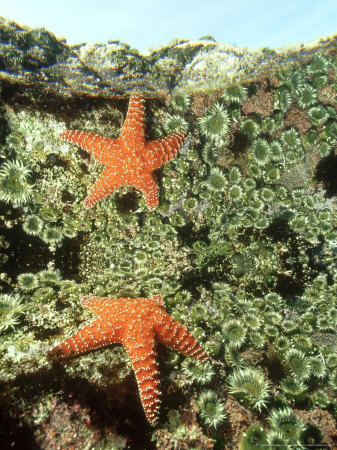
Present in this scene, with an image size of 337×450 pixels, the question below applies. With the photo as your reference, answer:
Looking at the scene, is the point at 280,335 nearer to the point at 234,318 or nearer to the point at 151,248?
the point at 234,318

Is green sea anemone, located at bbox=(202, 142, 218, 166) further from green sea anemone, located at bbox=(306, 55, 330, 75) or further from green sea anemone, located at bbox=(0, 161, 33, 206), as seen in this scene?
green sea anemone, located at bbox=(0, 161, 33, 206)

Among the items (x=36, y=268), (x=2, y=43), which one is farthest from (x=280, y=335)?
(x=2, y=43)

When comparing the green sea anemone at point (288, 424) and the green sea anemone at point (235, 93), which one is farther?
the green sea anemone at point (235, 93)

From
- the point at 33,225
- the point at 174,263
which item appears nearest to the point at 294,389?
the point at 174,263

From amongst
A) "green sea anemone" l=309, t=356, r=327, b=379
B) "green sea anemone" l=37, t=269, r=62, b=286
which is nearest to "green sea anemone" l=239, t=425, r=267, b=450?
"green sea anemone" l=309, t=356, r=327, b=379

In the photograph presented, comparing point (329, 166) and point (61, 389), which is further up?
point (329, 166)

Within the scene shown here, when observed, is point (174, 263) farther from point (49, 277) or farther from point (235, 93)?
point (235, 93)

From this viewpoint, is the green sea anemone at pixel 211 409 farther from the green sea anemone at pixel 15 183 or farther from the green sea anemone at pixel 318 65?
the green sea anemone at pixel 318 65

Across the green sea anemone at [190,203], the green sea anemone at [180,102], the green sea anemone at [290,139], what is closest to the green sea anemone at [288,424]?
the green sea anemone at [190,203]
